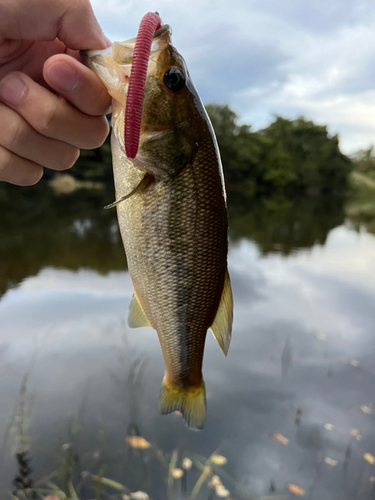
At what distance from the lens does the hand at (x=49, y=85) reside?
1453mm

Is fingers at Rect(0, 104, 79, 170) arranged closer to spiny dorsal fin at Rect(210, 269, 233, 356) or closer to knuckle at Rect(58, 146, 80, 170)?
knuckle at Rect(58, 146, 80, 170)

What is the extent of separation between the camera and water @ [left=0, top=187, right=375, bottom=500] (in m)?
3.80

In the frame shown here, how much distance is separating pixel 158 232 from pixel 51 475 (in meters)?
3.49

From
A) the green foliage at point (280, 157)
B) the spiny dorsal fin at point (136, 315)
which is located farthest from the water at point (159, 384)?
the green foliage at point (280, 157)

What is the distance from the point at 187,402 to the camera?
1.97m

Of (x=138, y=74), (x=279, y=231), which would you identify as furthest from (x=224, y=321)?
(x=279, y=231)

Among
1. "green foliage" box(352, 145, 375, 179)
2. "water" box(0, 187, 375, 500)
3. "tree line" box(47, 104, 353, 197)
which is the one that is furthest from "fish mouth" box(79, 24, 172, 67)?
"green foliage" box(352, 145, 375, 179)

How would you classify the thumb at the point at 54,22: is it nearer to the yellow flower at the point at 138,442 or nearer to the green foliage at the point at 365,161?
the yellow flower at the point at 138,442

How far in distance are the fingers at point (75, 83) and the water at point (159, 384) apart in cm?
377

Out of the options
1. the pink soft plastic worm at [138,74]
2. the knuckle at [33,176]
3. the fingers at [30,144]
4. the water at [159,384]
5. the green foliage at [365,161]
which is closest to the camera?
the pink soft plastic worm at [138,74]

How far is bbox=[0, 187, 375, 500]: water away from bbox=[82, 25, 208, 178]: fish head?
11.9ft

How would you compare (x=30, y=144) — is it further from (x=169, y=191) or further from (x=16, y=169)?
(x=169, y=191)

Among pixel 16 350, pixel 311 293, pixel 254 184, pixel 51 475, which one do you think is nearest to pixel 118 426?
pixel 51 475

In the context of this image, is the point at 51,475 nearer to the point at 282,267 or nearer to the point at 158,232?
the point at 158,232
